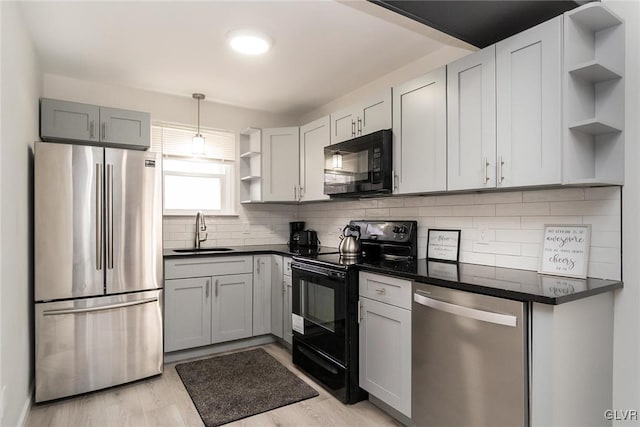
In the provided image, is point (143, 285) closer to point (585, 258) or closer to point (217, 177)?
point (217, 177)

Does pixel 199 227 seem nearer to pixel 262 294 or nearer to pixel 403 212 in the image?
pixel 262 294

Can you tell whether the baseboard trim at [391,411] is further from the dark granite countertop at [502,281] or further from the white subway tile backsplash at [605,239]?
the white subway tile backsplash at [605,239]

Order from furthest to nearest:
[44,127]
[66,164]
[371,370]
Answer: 1. [44,127]
2. [66,164]
3. [371,370]

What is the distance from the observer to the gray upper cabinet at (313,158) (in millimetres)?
3500

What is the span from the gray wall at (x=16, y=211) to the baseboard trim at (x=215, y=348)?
1.02 meters

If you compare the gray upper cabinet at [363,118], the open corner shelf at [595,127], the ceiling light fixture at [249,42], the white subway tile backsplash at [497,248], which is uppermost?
the ceiling light fixture at [249,42]

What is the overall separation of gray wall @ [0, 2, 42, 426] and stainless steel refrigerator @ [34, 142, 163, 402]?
0.11 metres

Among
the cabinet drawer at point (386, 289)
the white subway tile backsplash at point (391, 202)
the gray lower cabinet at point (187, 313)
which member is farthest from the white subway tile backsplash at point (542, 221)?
the gray lower cabinet at point (187, 313)

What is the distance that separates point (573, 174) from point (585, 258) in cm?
47

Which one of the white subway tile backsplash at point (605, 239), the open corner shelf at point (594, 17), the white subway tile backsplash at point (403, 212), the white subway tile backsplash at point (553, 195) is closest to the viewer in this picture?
the open corner shelf at point (594, 17)

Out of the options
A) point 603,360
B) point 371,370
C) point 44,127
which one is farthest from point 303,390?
point 44,127

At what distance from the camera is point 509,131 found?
6.47 ft

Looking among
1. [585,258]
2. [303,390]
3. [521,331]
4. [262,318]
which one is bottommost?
[303,390]

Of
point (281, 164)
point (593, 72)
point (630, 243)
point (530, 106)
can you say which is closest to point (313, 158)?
point (281, 164)
